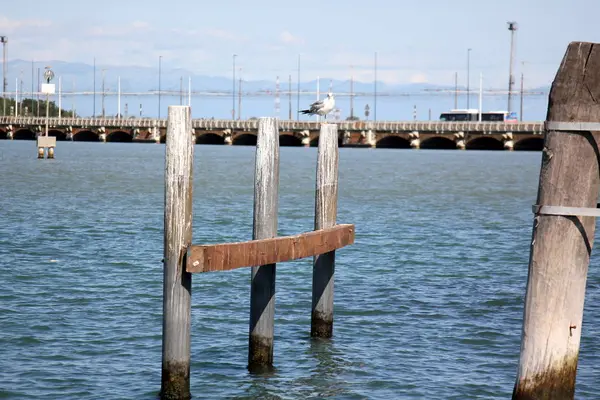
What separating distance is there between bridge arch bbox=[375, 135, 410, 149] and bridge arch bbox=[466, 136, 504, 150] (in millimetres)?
8654

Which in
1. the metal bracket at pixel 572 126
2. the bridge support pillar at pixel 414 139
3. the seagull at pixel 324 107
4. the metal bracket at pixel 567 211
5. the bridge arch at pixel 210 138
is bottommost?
the bridge arch at pixel 210 138

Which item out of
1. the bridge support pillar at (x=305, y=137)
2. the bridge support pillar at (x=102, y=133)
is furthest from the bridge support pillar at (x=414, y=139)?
the bridge support pillar at (x=102, y=133)

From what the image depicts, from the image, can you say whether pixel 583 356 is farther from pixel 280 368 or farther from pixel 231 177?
pixel 231 177

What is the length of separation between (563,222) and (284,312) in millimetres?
9592

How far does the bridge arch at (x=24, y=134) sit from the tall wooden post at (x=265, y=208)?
145403mm

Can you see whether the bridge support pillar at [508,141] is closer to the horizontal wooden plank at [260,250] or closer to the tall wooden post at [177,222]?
the horizontal wooden plank at [260,250]

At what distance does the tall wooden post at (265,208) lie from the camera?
1159 centimetres

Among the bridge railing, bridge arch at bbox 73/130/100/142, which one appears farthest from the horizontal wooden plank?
bridge arch at bbox 73/130/100/142

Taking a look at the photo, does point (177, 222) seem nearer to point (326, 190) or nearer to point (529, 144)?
point (326, 190)

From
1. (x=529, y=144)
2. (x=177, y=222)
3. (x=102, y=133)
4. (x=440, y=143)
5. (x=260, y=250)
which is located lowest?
(x=440, y=143)

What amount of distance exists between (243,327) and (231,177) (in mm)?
50616

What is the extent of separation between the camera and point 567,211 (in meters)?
7.70

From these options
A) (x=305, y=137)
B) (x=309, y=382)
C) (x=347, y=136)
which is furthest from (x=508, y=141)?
(x=309, y=382)

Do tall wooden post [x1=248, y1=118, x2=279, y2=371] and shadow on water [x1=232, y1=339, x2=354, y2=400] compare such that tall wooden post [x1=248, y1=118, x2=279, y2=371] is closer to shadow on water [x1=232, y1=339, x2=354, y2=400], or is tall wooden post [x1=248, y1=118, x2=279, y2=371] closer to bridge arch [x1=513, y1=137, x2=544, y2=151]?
shadow on water [x1=232, y1=339, x2=354, y2=400]
